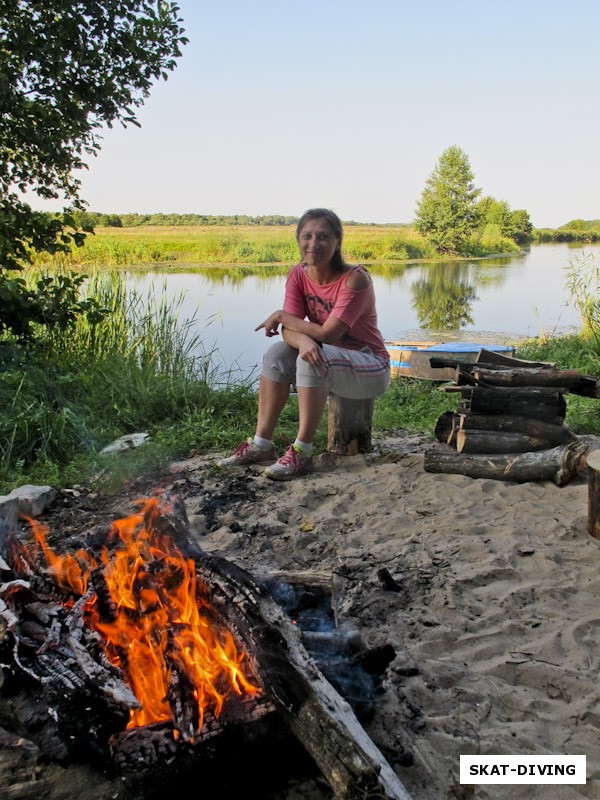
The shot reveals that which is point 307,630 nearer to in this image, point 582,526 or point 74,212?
point 582,526

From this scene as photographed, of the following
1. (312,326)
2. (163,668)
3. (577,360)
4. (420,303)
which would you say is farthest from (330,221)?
(420,303)

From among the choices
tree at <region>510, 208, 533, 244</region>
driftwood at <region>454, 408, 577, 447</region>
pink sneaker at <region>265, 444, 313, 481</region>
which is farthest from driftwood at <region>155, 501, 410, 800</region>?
tree at <region>510, 208, 533, 244</region>

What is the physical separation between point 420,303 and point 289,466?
18.6m

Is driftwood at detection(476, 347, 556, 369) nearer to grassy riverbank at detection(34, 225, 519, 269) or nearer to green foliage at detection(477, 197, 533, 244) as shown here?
grassy riverbank at detection(34, 225, 519, 269)

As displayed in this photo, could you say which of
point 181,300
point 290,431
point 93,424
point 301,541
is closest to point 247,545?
point 301,541

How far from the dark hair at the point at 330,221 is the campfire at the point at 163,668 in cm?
246

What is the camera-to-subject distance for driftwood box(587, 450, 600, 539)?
10.2 feet

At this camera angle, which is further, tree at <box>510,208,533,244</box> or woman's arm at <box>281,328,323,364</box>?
tree at <box>510,208,533,244</box>

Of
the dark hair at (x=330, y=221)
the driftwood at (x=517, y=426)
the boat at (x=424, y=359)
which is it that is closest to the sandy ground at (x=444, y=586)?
the driftwood at (x=517, y=426)

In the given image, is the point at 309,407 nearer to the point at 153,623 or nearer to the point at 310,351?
the point at 310,351

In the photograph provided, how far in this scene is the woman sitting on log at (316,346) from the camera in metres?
3.99

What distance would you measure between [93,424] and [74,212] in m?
1.81

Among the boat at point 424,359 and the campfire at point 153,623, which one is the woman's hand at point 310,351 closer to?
the campfire at point 153,623

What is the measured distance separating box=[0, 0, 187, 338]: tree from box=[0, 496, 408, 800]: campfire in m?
3.57
